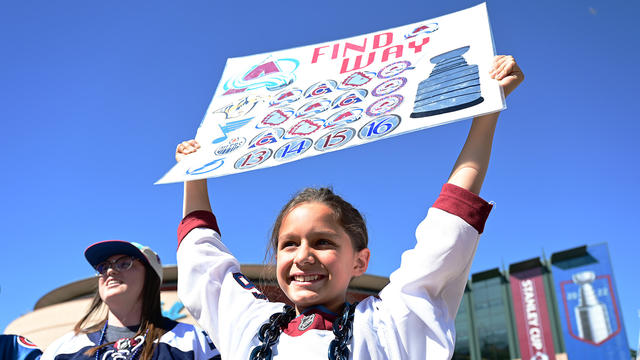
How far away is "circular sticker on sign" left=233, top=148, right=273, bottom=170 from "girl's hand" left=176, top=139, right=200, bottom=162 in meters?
0.36

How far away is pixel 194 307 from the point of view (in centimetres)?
154

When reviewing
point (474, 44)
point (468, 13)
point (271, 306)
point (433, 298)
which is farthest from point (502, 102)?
point (271, 306)

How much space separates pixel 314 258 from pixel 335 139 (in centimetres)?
41

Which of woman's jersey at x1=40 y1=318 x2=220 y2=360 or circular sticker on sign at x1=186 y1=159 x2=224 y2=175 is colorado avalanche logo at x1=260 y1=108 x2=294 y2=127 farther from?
woman's jersey at x1=40 y1=318 x2=220 y2=360

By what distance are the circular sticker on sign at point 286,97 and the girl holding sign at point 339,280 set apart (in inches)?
19.6

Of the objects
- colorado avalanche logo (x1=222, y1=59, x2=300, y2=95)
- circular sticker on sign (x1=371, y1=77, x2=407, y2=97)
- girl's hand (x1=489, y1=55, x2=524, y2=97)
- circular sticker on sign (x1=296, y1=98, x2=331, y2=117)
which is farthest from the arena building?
girl's hand (x1=489, y1=55, x2=524, y2=97)

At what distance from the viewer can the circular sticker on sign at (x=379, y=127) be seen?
1531 mm

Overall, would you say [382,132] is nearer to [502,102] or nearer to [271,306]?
[502,102]

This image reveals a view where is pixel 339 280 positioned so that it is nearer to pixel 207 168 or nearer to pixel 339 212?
pixel 339 212

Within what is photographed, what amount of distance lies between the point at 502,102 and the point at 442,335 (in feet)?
2.27

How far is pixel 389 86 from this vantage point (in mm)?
1823

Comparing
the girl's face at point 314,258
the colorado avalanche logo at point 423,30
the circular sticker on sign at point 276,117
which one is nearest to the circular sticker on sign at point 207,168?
the circular sticker on sign at point 276,117

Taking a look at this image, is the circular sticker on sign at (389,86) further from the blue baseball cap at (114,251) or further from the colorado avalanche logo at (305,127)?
the blue baseball cap at (114,251)

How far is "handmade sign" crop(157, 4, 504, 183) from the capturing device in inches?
61.8
